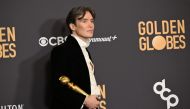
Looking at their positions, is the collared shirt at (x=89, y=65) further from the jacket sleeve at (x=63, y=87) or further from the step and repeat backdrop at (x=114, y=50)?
the step and repeat backdrop at (x=114, y=50)

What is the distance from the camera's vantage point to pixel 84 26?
2.35 m

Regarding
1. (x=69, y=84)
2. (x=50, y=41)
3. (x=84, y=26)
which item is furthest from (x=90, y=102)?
(x=50, y=41)

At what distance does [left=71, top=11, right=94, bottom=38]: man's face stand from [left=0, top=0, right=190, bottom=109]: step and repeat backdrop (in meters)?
0.31

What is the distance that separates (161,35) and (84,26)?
0.68m

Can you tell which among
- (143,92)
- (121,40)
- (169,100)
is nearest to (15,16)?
(121,40)

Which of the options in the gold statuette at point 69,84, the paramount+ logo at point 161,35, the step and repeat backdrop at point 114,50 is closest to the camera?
the gold statuette at point 69,84

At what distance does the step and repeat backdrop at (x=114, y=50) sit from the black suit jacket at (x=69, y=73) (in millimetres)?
A: 390

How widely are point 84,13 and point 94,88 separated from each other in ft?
1.38

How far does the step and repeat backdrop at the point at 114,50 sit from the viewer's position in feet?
8.50

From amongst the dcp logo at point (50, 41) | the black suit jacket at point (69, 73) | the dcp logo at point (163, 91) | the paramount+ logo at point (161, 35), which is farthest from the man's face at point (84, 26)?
the dcp logo at point (163, 91)

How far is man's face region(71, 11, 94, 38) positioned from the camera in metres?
2.33

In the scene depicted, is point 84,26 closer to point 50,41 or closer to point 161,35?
point 50,41

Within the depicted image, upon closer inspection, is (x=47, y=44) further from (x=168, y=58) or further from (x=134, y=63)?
(x=168, y=58)

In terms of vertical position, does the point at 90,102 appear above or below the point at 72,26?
below
